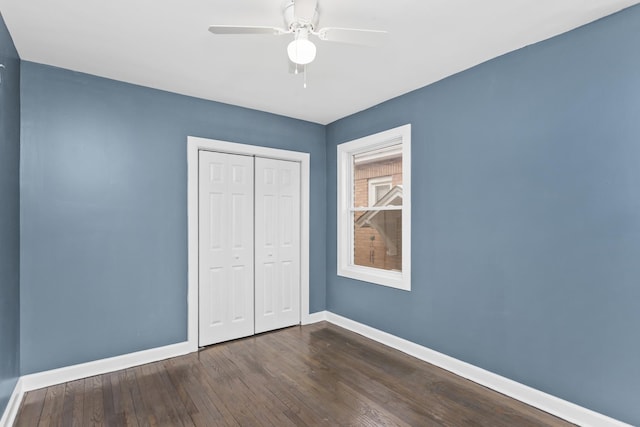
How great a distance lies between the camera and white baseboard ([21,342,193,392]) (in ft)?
8.77

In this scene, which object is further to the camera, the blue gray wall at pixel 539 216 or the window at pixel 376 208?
the window at pixel 376 208

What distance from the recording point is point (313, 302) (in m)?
4.38

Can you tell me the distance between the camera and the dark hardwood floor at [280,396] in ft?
7.47

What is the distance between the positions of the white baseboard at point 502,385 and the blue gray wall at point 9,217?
10.1 feet

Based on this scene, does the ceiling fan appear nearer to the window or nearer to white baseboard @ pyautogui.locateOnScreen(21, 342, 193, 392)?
the window

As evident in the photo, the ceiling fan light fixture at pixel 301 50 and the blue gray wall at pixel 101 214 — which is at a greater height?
the ceiling fan light fixture at pixel 301 50

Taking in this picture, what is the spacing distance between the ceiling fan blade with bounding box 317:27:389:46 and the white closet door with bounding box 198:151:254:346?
2.11 metres

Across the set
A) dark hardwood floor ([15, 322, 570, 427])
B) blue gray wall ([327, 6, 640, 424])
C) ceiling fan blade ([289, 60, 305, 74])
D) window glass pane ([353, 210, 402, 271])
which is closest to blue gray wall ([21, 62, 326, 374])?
dark hardwood floor ([15, 322, 570, 427])

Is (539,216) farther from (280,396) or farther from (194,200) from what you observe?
(194,200)

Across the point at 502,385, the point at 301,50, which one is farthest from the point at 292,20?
the point at 502,385

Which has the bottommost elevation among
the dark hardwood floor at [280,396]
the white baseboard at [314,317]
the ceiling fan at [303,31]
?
the dark hardwood floor at [280,396]

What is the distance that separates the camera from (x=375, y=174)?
3.98m

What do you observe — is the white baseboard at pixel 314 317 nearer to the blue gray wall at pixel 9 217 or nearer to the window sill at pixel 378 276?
the window sill at pixel 378 276

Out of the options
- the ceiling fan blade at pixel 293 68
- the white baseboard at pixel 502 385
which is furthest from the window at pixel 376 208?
the ceiling fan blade at pixel 293 68
